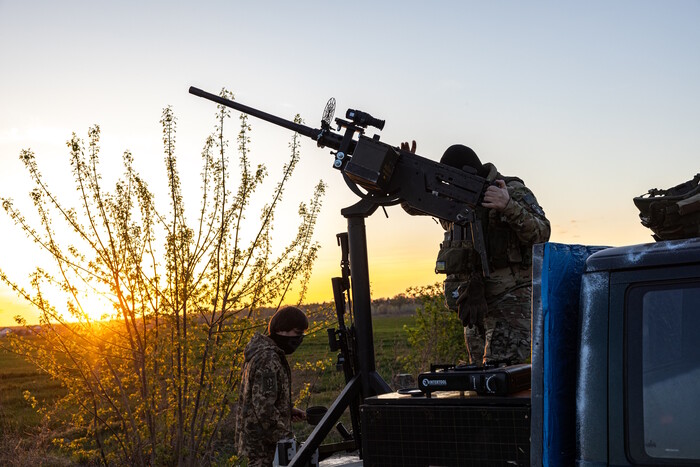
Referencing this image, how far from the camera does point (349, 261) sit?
4.69 metres

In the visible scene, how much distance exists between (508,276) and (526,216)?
0.57 metres

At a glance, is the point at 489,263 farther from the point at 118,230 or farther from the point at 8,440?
the point at 8,440

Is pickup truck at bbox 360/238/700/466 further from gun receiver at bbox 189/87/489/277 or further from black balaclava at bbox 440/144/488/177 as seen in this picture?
black balaclava at bbox 440/144/488/177

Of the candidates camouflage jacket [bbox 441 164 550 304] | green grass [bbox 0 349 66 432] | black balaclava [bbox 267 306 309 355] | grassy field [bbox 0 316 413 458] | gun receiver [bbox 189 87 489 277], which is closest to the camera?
gun receiver [bbox 189 87 489 277]

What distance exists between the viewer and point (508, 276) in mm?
5316

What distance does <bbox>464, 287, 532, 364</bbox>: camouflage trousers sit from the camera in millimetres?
5125

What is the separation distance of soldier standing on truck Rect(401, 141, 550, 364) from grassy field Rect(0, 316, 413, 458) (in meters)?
3.15

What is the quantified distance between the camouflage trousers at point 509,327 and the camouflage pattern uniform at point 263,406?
4.46 feet

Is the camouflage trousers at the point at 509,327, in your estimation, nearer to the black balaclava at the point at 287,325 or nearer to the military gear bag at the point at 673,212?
the black balaclava at the point at 287,325

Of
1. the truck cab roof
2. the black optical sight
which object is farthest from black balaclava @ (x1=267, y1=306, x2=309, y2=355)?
the truck cab roof

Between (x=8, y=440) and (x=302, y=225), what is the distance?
5.25 metres

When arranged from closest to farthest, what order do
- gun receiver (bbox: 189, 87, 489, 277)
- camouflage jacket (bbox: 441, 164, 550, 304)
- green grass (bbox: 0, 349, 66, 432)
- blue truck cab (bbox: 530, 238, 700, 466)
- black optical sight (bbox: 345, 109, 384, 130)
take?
1. blue truck cab (bbox: 530, 238, 700, 466)
2. gun receiver (bbox: 189, 87, 489, 277)
3. camouflage jacket (bbox: 441, 164, 550, 304)
4. black optical sight (bbox: 345, 109, 384, 130)
5. green grass (bbox: 0, 349, 66, 432)

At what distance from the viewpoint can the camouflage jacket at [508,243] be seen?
5043 mm

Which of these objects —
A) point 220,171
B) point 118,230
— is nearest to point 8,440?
point 118,230
